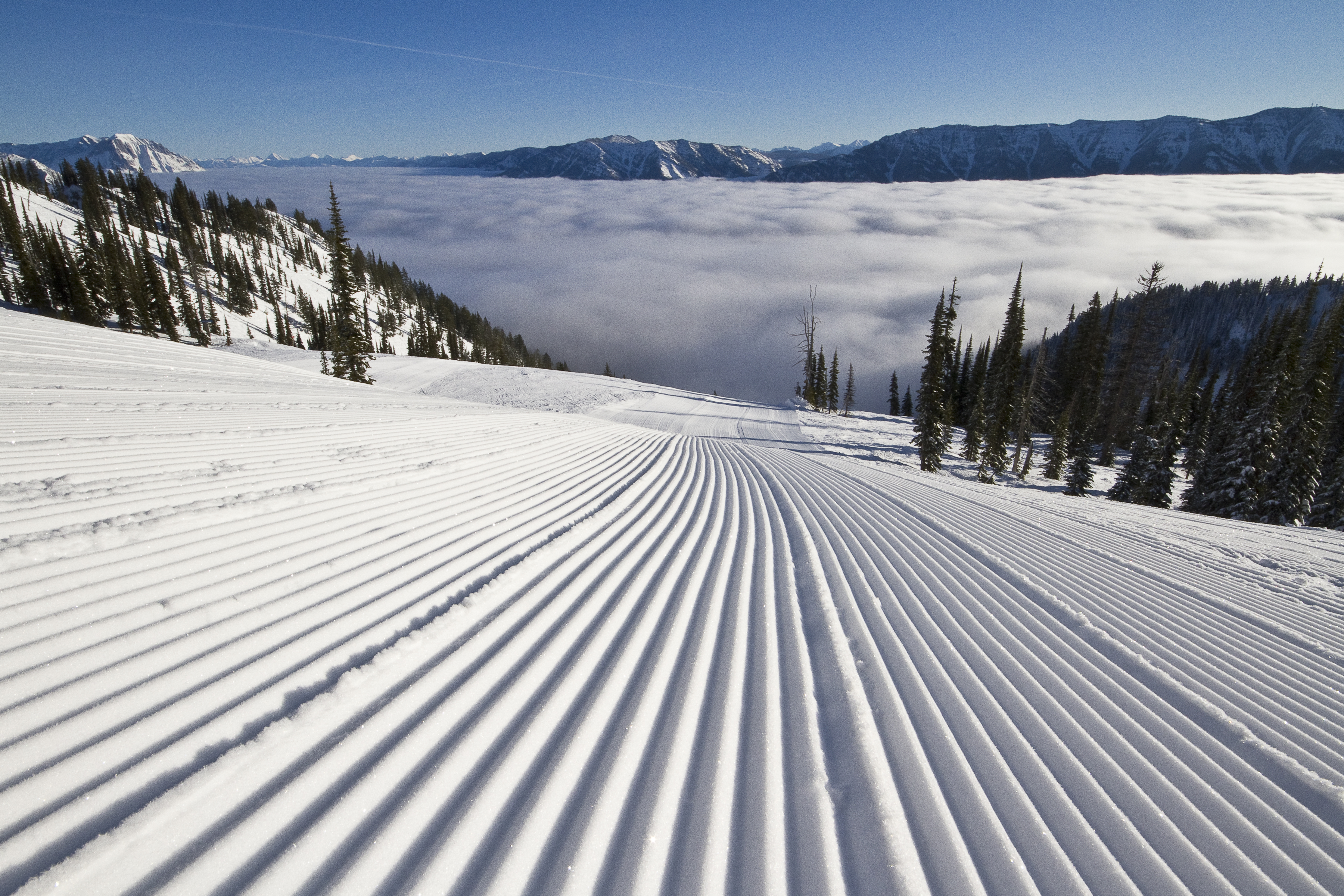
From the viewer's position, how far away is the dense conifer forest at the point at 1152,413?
25.3 m

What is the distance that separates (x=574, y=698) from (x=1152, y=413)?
5169 cm

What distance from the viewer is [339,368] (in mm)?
29828

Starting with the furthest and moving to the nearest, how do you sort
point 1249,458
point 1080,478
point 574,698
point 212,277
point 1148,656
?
point 212,277 < point 1080,478 < point 1249,458 < point 1148,656 < point 574,698

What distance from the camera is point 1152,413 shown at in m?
38.5

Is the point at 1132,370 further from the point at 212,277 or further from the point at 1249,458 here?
the point at 212,277

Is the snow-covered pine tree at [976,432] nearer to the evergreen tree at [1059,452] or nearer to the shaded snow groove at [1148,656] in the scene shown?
the evergreen tree at [1059,452]

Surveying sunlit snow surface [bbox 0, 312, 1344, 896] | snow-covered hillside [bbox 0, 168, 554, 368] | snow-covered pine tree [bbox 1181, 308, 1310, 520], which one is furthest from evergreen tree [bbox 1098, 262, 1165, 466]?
snow-covered hillside [bbox 0, 168, 554, 368]

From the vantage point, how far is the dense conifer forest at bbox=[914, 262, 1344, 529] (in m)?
25.3

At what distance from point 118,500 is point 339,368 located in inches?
1215

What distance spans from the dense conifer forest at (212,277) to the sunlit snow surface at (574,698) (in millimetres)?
31029

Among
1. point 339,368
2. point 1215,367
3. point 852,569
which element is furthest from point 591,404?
point 1215,367

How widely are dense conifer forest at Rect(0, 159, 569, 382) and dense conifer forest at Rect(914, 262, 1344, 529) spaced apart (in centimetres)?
4129

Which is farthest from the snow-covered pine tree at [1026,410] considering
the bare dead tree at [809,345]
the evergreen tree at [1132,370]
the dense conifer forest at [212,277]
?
the dense conifer forest at [212,277]

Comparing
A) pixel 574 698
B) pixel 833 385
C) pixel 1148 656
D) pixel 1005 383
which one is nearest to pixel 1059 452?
pixel 1005 383
